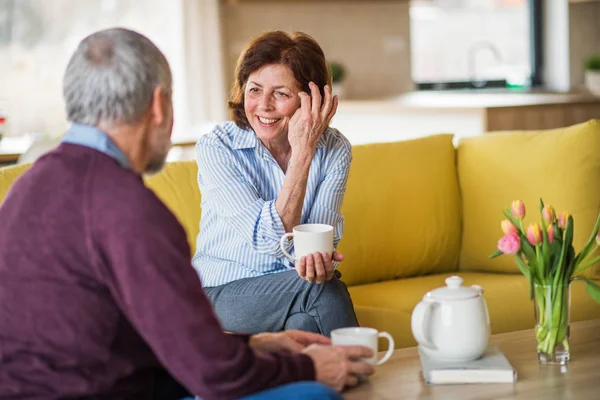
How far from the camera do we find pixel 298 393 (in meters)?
1.44

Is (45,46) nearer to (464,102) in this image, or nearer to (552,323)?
(464,102)

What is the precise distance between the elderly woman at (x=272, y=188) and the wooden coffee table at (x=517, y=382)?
409mm

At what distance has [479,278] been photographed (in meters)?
2.94

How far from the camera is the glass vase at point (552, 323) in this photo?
184 centimetres

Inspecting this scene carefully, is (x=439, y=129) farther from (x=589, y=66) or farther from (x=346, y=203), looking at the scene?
(x=346, y=203)

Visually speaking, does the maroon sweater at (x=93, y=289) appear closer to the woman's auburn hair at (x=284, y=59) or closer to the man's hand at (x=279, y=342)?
the man's hand at (x=279, y=342)

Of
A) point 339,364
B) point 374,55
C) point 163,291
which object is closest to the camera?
point 163,291

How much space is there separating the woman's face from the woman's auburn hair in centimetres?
2

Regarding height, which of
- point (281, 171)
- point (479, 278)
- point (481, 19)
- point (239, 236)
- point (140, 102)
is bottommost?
point (479, 278)

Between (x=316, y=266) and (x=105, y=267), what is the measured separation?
0.85m

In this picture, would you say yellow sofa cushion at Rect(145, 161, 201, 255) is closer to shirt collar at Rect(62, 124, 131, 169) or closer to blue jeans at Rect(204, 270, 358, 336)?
blue jeans at Rect(204, 270, 358, 336)

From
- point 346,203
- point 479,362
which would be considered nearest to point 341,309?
point 479,362

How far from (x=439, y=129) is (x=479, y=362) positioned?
132 inches

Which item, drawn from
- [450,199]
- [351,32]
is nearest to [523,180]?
[450,199]
